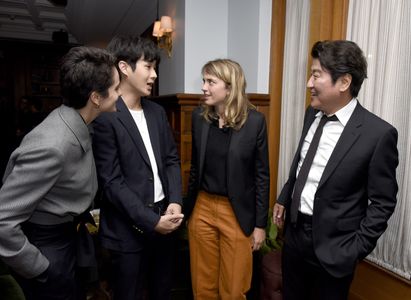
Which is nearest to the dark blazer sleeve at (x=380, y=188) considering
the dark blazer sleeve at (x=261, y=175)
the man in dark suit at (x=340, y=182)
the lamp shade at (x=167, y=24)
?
the man in dark suit at (x=340, y=182)

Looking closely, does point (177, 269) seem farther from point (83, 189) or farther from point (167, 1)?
point (167, 1)

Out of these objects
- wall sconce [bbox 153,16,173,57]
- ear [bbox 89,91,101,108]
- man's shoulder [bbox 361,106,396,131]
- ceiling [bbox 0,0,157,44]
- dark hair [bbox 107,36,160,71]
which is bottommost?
man's shoulder [bbox 361,106,396,131]

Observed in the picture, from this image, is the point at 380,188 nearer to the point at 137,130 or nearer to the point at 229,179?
the point at 229,179

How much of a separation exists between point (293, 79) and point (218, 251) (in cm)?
142

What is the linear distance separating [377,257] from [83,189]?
1.68m

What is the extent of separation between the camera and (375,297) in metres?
2.00

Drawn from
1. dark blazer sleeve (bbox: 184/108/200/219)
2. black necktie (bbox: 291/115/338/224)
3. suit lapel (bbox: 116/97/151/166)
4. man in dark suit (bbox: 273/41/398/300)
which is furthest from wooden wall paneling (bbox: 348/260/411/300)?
suit lapel (bbox: 116/97/151/166)

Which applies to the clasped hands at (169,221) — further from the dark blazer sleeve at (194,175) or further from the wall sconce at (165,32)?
the wall sconce at (165,32)

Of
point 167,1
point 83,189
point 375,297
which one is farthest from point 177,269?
point 167,1

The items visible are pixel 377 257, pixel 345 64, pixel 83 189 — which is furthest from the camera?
pixel 377 257

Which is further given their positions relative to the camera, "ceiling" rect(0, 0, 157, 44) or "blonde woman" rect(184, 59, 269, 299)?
"ceiling" rect(0, 0, 157, 44)

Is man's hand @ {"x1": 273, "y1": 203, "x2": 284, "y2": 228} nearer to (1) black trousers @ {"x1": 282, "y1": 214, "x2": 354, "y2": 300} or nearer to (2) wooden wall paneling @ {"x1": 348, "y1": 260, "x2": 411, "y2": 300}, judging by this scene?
(1) black trousers @ {"x1": 282, "y1": 214, "x2": 354, "y2": 300}

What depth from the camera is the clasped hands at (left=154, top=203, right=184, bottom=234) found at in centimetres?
161

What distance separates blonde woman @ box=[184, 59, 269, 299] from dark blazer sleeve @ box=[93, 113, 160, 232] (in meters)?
0.46
